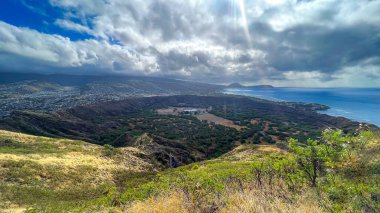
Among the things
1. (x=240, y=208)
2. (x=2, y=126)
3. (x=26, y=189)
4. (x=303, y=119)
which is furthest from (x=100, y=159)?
(x=303, y=119)

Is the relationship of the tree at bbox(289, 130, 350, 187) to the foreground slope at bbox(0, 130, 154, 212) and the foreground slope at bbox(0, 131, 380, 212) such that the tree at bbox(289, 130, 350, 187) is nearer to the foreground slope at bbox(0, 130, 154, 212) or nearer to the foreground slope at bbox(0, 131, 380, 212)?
the foreground slope at bbox(0, 131, 380, 212)

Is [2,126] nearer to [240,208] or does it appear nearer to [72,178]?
[72,178]

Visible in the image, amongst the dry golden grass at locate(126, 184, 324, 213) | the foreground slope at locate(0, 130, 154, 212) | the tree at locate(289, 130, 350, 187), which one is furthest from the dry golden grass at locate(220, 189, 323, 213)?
the foreground slope at locate(0, 130, 154, 212)

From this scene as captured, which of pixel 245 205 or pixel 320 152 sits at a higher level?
pixel 320 152

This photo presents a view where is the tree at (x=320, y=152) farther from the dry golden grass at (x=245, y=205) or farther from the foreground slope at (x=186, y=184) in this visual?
the dry golden grass at (x=245, y=205)

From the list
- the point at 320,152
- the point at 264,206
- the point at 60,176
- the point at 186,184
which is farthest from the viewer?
the point at 60,176

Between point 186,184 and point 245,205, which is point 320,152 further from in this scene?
point 186,184

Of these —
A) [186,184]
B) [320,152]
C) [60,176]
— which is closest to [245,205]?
[186,184]

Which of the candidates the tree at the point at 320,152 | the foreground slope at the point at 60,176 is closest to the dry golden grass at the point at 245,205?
the tree at the point at 320,152
